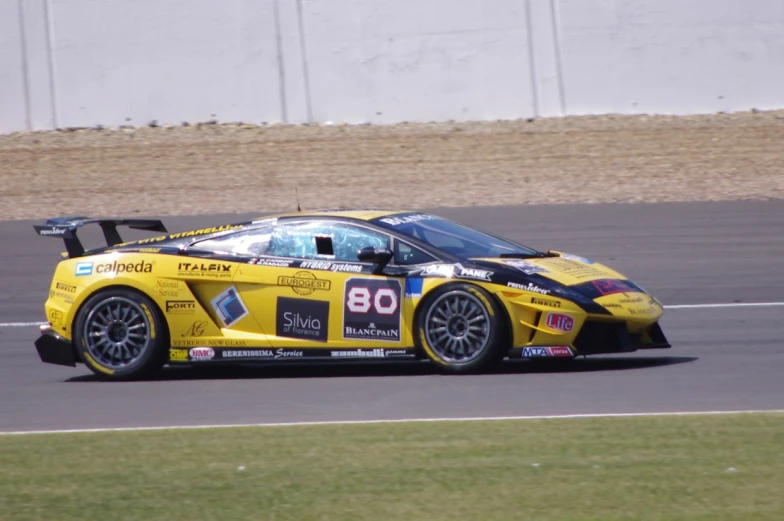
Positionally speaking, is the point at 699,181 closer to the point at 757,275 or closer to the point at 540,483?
the point at 757,275

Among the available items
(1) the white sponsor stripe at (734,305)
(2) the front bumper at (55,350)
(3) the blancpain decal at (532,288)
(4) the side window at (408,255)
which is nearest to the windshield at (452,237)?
(4) the side window at (408,255)

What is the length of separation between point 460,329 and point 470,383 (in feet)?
1.40

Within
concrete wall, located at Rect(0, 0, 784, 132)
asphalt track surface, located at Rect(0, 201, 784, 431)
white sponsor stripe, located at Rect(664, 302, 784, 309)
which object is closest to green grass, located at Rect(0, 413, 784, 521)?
asphalt track surface, located at Rect(0, 201, 784, 431)

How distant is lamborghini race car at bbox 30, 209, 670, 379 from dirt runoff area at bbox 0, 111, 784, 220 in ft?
29.1

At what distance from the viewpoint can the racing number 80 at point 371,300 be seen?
8.81 m

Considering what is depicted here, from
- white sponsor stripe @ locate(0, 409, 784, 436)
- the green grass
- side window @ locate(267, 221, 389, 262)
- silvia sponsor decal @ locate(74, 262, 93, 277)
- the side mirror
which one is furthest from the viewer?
silvia sponsor decal @ locate(74, 262, 93, 277)

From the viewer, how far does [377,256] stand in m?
8.78

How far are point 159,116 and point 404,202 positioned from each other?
7.54 meters

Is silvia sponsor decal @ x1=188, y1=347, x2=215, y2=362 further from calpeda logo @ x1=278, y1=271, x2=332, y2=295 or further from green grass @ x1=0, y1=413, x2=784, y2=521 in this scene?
green grass @ x1=0, y1=413, x2=784, y2=521

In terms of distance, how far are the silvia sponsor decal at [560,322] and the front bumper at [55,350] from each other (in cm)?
366

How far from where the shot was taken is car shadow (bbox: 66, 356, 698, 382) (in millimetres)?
9055

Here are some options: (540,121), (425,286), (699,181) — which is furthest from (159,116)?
(425,286)

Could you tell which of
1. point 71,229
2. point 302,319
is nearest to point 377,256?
point 302,319

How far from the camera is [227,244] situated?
30.5ft
